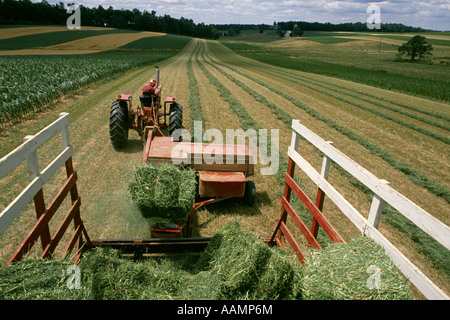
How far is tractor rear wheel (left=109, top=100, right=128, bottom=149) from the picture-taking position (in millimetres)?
8070

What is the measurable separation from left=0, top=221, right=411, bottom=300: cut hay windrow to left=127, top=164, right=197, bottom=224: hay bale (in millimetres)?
827

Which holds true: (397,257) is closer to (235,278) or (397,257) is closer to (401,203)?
(401,203)

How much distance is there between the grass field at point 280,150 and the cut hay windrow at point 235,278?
2.26 m

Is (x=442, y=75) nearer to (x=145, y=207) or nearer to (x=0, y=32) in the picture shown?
(x=145, y=207)

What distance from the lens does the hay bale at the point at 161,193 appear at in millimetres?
3740

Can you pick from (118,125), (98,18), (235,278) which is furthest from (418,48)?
(98,18)

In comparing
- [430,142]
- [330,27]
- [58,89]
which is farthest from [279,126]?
[330,27]

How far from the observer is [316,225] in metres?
3.39

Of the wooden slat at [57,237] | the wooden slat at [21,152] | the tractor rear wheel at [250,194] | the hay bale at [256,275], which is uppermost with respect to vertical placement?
the wooden slat at [21,152]

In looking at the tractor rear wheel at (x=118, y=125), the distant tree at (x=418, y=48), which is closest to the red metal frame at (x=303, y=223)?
the tractor rear wheel at (x=118, y=125)

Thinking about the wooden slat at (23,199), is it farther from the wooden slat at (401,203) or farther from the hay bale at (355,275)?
the wooden slat at (401,203)

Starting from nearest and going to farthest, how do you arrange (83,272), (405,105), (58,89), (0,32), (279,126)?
(83,272), (279,126), (58,89), (405,105), (0,32)

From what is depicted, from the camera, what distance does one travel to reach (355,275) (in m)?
2.08
